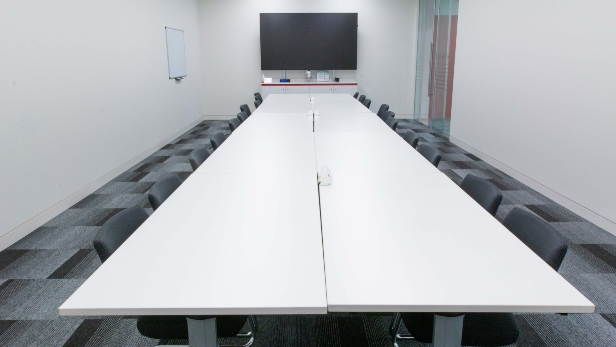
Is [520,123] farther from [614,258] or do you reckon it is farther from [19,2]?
[19,2]

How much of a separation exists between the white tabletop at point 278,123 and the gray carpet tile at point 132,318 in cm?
137

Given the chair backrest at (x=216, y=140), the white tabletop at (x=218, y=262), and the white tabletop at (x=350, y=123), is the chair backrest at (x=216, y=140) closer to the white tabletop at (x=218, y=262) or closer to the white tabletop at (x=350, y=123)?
the white tabletop at (x=350, y=123)

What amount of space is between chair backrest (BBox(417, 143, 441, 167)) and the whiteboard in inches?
217

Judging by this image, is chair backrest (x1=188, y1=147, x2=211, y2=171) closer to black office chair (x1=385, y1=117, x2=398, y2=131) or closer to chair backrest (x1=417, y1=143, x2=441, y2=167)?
chair backrest (x1=417, y1=143, x2=441, y2=167)

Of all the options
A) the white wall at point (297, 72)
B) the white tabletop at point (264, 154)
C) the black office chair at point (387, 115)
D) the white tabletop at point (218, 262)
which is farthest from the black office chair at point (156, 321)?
the white wall at point (297, 72)

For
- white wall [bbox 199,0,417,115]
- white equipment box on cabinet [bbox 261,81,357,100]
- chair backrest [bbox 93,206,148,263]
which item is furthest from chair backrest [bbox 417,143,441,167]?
white wall [bbox 199,0,417,115]

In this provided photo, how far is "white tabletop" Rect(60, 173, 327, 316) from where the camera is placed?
4.56 ft

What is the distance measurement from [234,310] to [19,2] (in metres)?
3.78

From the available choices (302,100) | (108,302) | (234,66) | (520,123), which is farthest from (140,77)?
(108,302)

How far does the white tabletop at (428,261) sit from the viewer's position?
1391 mm

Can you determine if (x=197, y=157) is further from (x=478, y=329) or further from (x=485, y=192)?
(x=478, y=329)

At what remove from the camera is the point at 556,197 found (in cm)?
451

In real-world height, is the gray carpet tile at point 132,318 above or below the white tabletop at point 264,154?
below

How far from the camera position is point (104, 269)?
1624 millimetres
